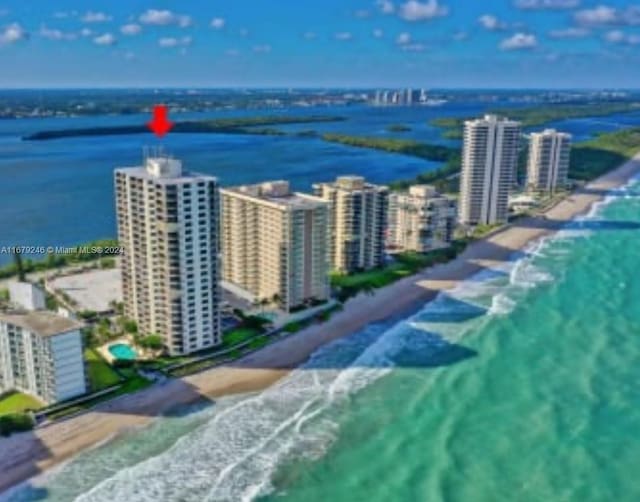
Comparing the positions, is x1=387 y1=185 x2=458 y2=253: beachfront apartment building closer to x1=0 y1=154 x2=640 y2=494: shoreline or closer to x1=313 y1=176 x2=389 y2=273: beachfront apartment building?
x1=0 y1=154 x2=640 y2=494: shoreline

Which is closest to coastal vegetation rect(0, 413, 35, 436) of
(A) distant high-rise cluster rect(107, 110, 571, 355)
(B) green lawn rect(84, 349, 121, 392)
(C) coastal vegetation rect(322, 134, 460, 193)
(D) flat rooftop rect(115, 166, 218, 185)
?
(B) green lawn rect(84, 349, 121, 392)

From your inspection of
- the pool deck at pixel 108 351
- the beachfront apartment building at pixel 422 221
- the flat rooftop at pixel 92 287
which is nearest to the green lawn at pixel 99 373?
the pool deck at pixel 108 351

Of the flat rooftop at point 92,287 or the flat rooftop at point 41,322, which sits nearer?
the flat rooftop at point 41,322

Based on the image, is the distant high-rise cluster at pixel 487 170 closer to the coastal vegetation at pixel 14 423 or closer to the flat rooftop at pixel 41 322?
the flat rooftop at pixel 41 322

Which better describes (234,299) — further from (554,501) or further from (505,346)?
(554,501)

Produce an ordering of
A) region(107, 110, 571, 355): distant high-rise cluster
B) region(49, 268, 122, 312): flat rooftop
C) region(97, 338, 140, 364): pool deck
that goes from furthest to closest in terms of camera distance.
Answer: region(49, 268, 122, 312): flat rooftop
region(107, 110, 571, 355): distant high-rise cluster
region(97, 338, 140, 364): pool deck
